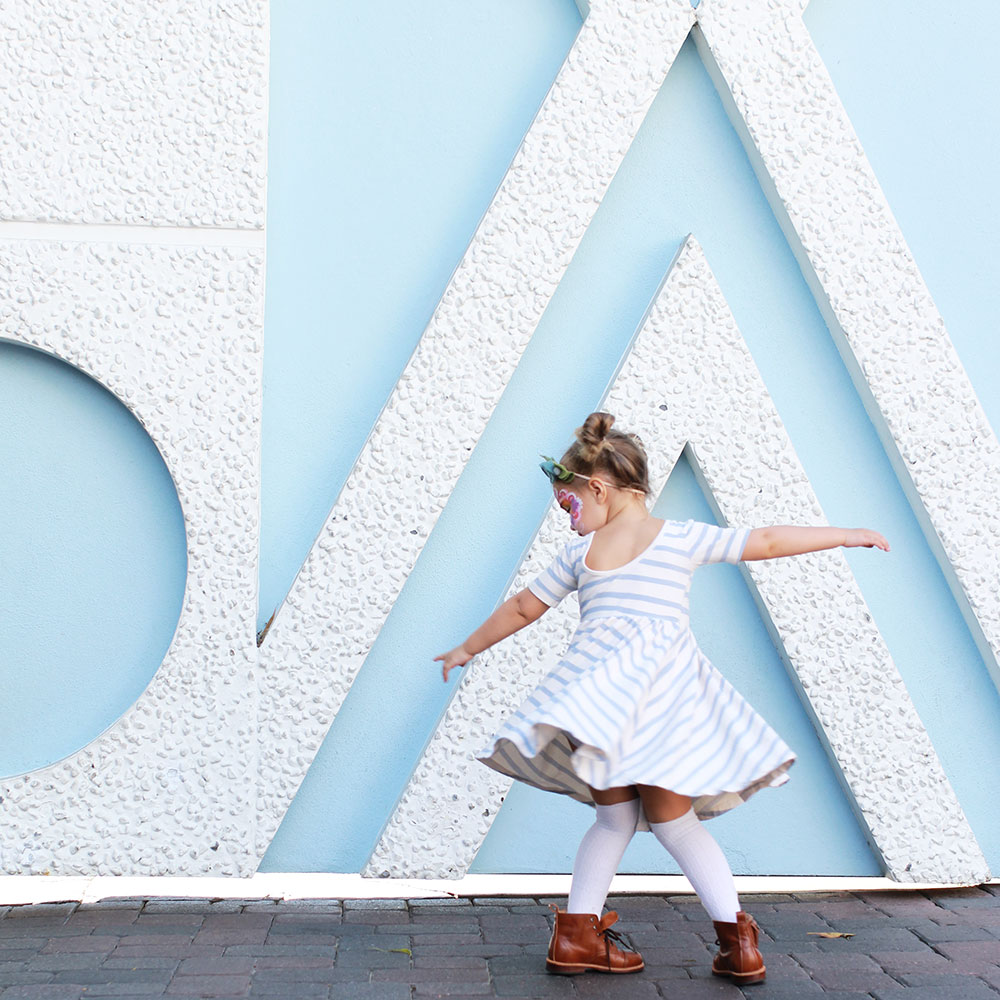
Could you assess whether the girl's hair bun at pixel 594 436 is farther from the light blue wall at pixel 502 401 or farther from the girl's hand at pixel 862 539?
the light blue wall at pixel 502 401

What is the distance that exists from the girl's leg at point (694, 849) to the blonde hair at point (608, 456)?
72 cm

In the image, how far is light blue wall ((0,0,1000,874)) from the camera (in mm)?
3350

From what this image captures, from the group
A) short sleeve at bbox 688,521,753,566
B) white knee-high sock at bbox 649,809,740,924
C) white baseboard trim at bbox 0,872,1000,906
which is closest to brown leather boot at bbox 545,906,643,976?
white knee-high sock at bbox 649,809,740,924

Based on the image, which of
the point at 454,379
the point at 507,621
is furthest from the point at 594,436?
the point at 454,379

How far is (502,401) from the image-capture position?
137 inches

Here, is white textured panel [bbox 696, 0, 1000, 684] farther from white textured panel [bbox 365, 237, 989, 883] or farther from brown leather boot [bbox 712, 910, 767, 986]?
brown leather boot [bbox 712, 910, 767, 986]

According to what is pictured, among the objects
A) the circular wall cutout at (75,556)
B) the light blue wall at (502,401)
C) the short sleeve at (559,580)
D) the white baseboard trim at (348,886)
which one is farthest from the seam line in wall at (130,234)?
the white baseboard trim at (348,886)

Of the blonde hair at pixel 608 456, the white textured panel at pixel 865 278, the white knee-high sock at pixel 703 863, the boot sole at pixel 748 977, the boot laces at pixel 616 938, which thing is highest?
the white textured panel at pixel 865 278

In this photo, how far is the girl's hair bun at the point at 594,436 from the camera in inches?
106

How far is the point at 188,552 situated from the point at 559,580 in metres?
1.18

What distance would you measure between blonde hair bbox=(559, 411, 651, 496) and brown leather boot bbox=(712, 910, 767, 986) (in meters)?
1.02

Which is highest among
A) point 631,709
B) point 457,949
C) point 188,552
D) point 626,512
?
point 626,512

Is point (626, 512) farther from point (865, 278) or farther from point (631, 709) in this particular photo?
point (865, 278)

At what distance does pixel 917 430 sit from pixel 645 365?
0.88m
